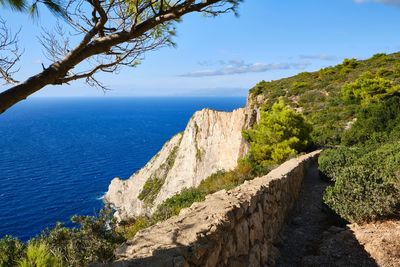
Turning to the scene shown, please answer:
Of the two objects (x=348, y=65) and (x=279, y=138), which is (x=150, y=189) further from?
(x=348, y=65)

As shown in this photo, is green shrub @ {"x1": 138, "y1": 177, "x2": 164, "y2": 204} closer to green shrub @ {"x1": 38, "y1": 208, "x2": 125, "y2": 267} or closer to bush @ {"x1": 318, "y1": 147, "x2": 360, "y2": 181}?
bush @ {"x1": 318, "y1": 147, "x2": 360, "y2": 181}

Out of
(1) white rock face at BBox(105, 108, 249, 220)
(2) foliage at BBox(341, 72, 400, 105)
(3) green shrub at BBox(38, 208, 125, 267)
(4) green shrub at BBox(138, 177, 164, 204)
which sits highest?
(2) foliage at BBox(341, 72, 400, 105)

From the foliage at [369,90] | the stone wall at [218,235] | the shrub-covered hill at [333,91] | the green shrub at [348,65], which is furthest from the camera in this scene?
the green shrub at [348,65]

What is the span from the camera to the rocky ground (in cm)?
737

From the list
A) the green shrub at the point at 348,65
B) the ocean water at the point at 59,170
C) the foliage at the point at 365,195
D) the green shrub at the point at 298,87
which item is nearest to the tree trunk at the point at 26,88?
the foliage at the point at 365,195

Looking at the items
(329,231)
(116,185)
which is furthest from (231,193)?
(116,185)

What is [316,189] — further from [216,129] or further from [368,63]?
[368,63]

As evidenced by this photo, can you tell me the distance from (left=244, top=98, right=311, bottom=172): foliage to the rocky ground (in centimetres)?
Answer: 824

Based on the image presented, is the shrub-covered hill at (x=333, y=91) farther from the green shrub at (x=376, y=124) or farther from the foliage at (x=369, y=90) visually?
the green shrub at (x=376, y=124)

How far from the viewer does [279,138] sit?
63.2ft

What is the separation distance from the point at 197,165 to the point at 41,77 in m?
28.8

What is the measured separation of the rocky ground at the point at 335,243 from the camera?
24.2 feet

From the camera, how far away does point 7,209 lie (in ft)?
151

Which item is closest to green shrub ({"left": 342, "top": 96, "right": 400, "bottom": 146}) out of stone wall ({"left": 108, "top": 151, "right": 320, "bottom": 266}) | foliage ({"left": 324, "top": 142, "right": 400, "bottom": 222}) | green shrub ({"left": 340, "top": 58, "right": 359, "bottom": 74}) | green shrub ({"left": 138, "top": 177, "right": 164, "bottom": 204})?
foliage ({"left": 324, "top": 142, "right": 400, "bottom": 222})
